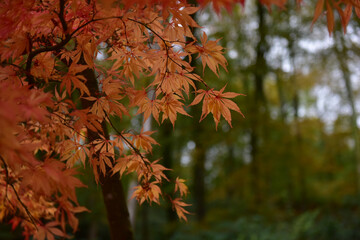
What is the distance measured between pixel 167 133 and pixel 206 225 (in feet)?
6.69

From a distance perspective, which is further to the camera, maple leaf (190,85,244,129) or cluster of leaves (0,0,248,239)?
maple leaf (190,85,244,129)

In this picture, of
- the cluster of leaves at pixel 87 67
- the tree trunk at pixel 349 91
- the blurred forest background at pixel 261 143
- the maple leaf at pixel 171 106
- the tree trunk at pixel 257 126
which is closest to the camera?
the cluster of leaves at pixel 87 67

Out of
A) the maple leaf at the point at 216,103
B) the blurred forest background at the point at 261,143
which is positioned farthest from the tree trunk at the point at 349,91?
the maple leaf at the point at 216,103

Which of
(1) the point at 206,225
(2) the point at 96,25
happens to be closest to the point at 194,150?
(1) the point at 206,225

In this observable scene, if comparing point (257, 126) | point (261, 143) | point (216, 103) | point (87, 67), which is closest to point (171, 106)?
point (216, 103)

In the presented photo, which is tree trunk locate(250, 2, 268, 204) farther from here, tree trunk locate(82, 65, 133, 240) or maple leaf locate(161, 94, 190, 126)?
maple leaf locate(161, 94, 190, 126)

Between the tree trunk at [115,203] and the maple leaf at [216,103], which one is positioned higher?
the maple leaf at [216,103]

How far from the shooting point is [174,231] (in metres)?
5.78

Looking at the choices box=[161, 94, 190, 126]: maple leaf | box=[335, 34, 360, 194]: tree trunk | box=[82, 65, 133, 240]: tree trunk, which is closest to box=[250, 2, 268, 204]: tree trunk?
box=[335, 34, 360, 194]: tree trunk

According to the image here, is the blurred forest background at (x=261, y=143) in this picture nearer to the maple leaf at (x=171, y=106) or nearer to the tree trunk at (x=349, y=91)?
the tree trunk at (x=349, y=91)

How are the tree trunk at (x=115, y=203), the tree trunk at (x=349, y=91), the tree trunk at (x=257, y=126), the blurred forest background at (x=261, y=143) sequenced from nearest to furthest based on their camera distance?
the tree trunk at (x=115, y=203)
the blurred forest background at (x=261, y=143)
the tree trunk at (x=257, y=126)
the tree trunk at (x=349, y=91)

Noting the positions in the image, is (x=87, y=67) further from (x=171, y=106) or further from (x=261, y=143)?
(x=261, y=143)

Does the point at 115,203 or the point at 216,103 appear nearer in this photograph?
the point at 216,103

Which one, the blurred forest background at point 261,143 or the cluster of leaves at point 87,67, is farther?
the blurred forest background at point 261,143
